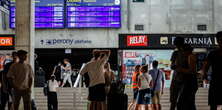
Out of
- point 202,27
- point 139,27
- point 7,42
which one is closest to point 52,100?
point 7,42

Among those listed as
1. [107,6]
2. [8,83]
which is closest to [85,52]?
[107,6]

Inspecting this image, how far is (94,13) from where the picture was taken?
23672 mm

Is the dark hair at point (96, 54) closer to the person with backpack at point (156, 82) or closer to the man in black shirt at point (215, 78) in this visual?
the man in black shirt at point (215, 78)

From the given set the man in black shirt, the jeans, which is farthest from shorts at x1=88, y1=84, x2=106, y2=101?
the man in black shirt

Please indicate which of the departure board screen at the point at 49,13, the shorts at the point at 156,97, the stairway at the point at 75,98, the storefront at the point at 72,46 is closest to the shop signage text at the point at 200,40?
the stairway at the point at 75,98

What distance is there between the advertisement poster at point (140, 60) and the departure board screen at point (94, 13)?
7.48ft

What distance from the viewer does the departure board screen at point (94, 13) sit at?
23500 millimetres

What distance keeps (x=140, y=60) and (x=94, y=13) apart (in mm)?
3763

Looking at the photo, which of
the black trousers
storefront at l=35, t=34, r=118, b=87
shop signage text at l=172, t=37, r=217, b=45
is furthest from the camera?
storefront at l=35, t=34, r=118, b=87

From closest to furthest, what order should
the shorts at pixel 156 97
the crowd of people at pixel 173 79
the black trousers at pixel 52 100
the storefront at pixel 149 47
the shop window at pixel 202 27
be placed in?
the crowd of people at pixel 173 79 < the shorts at pixel 156 97 < the black trousers at pixel 52 100 < the storefront at pixel 149 47 < the shop window at pixel 202 27

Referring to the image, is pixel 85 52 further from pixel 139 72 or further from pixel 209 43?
pixel 139 72

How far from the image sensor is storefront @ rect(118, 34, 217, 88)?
2193 centimetres

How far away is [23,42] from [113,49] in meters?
12.2

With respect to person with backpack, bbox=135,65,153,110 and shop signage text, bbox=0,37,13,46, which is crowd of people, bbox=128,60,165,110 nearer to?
person with backpack, bbox=135,65,153,110
